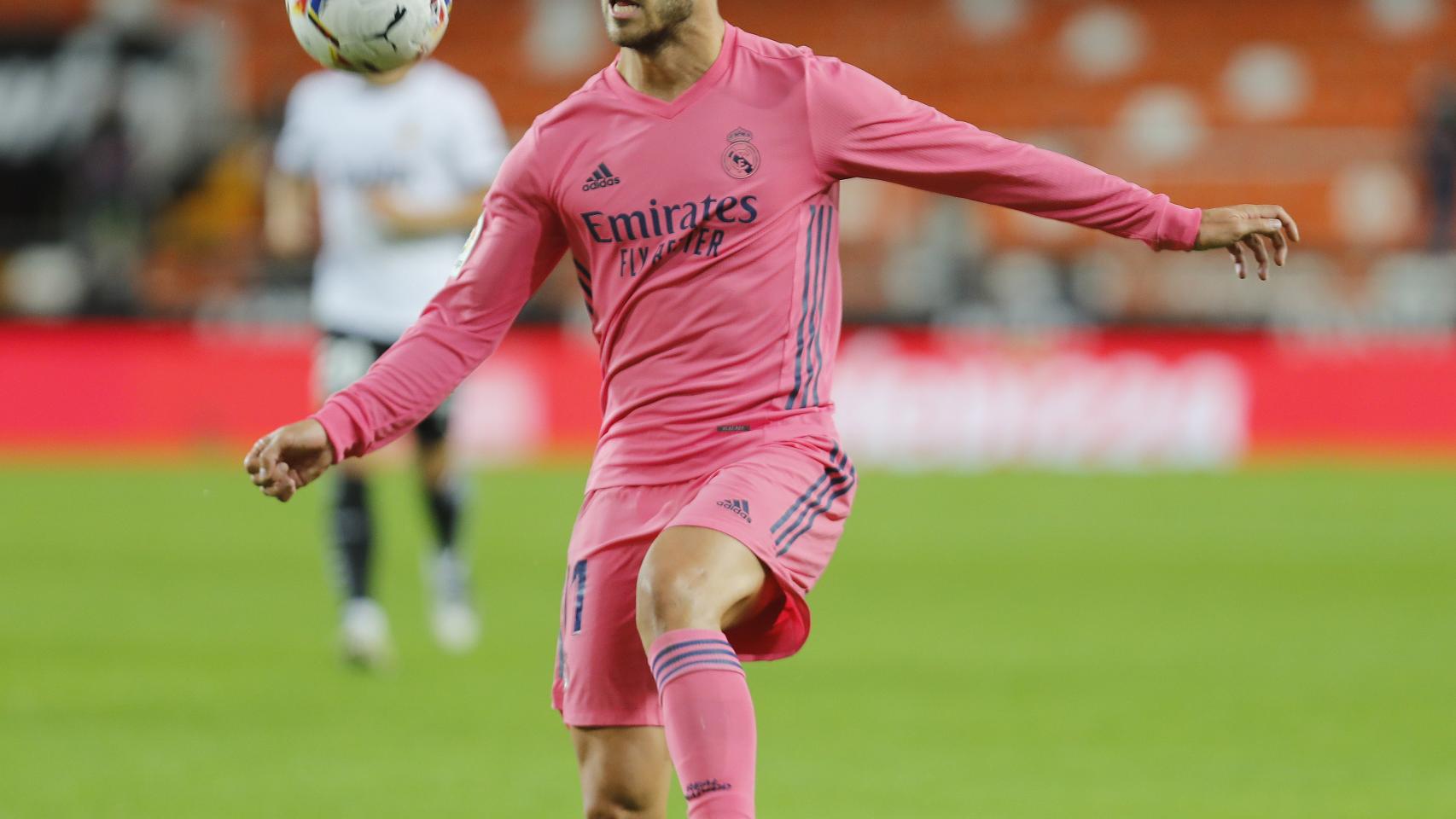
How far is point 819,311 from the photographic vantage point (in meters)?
4.46

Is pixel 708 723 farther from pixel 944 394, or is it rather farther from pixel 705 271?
pixel 944 394

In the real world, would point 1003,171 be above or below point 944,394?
below

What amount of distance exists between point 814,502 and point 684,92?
2.92 ft

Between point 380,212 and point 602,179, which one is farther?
point 380,212

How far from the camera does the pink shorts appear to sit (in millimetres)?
4250

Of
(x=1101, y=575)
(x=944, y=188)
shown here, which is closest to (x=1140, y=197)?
(x=944, y=188)

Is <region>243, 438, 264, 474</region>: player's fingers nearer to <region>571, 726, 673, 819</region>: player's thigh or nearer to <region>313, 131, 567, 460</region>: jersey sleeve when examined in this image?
<region>313, 131, 567, 460</region>: jersey sleeve

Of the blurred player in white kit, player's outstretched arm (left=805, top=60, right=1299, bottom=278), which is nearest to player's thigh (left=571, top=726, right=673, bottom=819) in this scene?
player's outstretched arm (left=805, top=60, right=1299, bottom=278)

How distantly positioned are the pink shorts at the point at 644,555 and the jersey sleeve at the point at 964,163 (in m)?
0.60

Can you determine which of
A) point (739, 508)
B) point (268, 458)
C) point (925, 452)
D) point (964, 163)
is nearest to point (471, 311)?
point (268, 458)

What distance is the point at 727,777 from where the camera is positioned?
3928 mm

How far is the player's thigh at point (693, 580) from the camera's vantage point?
401cm

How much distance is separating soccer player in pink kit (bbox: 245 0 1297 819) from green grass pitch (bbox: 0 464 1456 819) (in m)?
1.48

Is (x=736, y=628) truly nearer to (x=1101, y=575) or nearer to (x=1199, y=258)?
(x=1101, y=575)
